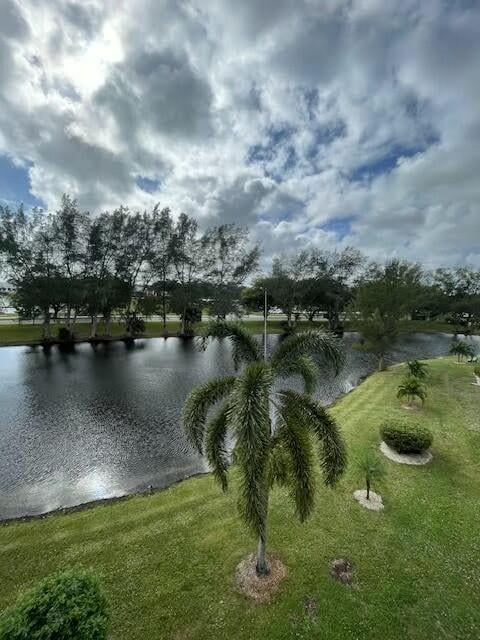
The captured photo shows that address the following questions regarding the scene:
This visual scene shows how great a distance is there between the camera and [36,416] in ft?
56.0

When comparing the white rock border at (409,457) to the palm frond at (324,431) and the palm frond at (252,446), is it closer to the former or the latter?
the palm frond at (324,431)

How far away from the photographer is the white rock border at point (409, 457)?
11.4m

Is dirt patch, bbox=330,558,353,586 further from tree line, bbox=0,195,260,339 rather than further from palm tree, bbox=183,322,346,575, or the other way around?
tree line, bbox=0,195,260,339

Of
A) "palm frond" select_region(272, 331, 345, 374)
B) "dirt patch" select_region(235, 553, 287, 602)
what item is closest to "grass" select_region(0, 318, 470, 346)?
"palm frond" select_region(272, 331, 345, 374)

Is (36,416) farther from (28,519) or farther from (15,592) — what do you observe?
(15,592)

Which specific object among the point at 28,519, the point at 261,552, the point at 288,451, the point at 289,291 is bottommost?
the point at 28,519

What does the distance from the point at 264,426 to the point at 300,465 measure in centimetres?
132

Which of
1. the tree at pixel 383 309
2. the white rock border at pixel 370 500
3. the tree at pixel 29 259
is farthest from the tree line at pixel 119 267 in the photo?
the white rock border at pixel 370 500

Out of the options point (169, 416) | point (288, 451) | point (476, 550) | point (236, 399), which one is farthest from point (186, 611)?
point (169, 416)

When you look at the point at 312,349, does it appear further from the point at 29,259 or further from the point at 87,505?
the point at 29,259

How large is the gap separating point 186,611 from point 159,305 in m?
52.3

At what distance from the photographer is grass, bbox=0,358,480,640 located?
5.73 meters

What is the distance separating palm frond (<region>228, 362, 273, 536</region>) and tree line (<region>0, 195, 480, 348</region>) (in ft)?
79.1

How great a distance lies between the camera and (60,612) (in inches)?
155
